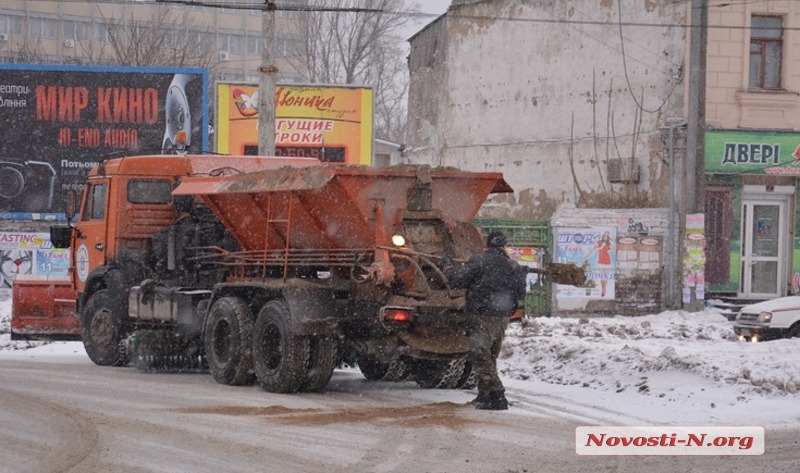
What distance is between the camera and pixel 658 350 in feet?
55.7

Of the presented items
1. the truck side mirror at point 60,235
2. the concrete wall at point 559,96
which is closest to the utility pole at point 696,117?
the concrete wall at point 559,96

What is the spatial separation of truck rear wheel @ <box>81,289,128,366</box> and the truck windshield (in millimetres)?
1411

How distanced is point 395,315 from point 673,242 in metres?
18.2

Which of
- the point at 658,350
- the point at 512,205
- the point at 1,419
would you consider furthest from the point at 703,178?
the point at 1,419

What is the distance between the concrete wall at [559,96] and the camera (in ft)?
107

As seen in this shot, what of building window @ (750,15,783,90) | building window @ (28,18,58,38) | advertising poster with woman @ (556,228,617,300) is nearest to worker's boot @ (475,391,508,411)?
advertising poster with woman @ (556,228,617,300)

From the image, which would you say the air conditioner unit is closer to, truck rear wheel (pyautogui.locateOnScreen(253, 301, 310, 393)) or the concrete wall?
the concrete wall

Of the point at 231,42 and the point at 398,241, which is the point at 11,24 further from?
the point at 398,241

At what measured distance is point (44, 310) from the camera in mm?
19625

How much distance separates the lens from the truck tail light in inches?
510

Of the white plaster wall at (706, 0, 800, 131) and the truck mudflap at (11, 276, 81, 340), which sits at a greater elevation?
the white plaster wall at (706, 0, 800, 131)

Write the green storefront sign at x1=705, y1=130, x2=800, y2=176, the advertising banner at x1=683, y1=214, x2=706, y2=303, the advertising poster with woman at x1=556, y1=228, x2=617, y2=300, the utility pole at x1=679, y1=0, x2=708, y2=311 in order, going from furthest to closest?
the green storefront sign at x1=705, y1=130, x2=800, y2=176
the advertising poster with woman at x1=556, y1=228, x2=617, y2=300
the advertising banner at x1=683, y1=214, x2=706, y2=303
the utility pole at x1=679, y1=0, x2=708, y2=311

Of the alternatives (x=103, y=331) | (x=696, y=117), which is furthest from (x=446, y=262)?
(x=696, y=117)

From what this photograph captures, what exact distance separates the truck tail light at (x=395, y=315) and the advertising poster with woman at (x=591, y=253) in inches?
685
